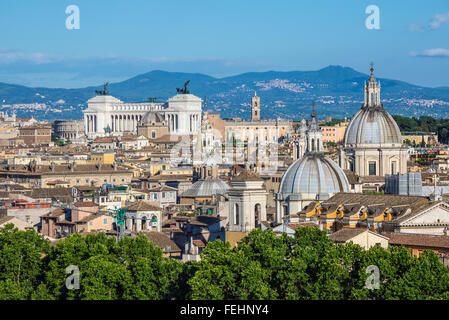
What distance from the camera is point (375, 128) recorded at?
70375 millimetres

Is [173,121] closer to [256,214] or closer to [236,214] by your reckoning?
[256,214]

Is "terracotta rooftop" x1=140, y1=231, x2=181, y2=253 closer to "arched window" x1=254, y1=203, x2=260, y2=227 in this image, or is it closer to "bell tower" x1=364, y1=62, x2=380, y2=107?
"arched window" x1=254, y1=203, x2=260, y2=227

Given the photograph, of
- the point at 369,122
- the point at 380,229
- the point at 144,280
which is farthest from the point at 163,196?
the point at 144,280

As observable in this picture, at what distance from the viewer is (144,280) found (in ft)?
113

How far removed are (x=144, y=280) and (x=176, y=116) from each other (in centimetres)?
14239

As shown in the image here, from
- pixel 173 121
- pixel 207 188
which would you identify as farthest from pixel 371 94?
pixel 173 121

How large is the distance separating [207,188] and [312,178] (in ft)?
58.4

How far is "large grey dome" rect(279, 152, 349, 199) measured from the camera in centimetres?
4703

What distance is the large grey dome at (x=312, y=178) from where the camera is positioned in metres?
47.0

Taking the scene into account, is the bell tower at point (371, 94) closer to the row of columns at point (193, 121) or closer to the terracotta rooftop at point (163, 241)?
the terracotta rooftop at point (163, 241)

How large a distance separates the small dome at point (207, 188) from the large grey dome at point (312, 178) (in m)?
15.7

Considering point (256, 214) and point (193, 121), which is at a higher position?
point (256, 214)

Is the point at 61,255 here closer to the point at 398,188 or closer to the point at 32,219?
the point at 32,219

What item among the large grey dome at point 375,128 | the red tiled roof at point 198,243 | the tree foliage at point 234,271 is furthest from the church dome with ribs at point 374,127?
the tree foliage at point 234,271
